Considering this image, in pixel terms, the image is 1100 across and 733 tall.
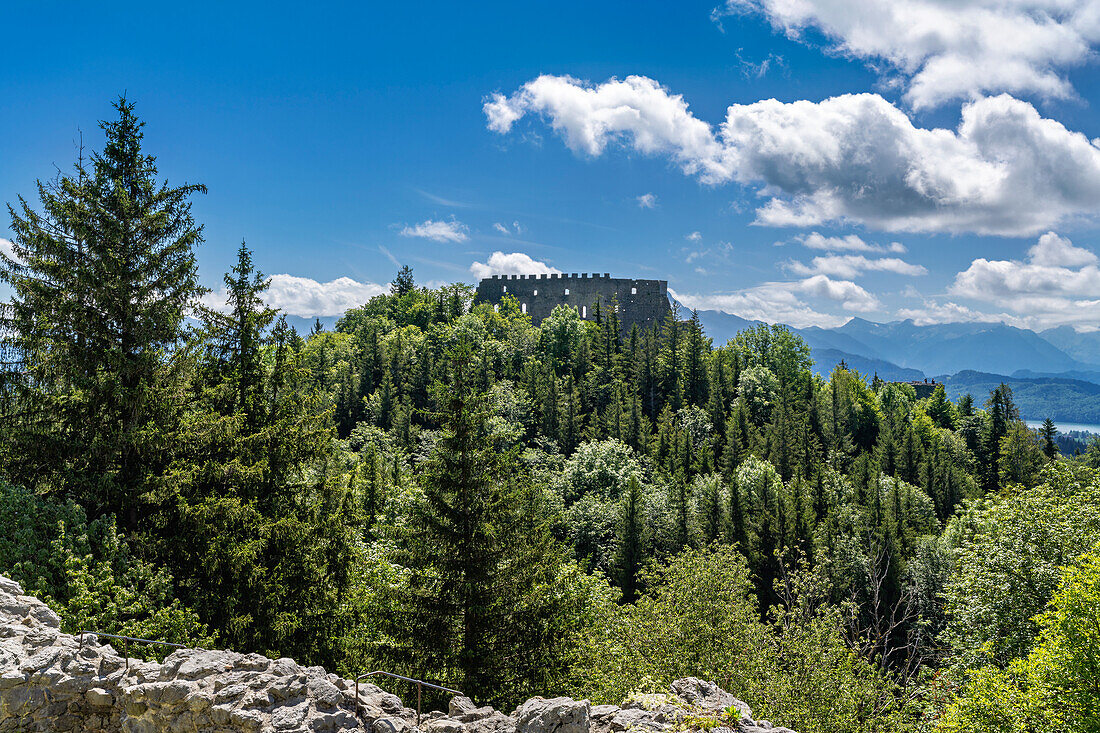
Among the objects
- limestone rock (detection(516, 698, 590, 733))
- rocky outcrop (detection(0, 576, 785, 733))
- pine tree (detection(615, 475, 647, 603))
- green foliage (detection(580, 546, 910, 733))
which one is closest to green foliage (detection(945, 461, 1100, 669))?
green foliage (detection(580, 546, 910, 733))

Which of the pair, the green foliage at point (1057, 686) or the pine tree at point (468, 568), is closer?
the green foliage at point (1057, 686)

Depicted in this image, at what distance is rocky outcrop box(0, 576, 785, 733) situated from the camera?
324 inches

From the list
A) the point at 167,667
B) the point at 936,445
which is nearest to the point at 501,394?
the point at 936,445

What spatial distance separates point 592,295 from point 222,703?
269 feet

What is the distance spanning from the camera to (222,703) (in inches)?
329

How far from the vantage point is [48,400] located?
1502 centimetres

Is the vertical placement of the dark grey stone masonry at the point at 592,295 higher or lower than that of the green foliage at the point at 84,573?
higher

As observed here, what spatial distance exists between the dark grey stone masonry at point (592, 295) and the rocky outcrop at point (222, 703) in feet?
256

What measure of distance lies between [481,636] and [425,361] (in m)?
57.3

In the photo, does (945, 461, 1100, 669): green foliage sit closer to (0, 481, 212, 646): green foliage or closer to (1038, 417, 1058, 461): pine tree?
(0, 481, 212, 646): green foliage

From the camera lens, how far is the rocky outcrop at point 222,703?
824 centimetres

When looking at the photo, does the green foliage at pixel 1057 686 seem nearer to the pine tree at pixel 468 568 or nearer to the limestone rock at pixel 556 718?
the pine tree at pixel 468 568

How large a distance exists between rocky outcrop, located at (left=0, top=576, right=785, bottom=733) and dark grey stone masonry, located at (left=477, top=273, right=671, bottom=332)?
256ft

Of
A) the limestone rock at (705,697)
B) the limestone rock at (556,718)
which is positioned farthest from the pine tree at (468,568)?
the limestone rock at (556,718)
